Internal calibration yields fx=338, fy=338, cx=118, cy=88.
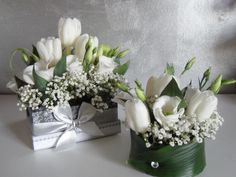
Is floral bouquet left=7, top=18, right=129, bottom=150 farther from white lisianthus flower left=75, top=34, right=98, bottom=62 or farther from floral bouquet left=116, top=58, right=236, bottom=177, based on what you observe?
floral bouquet left=116, top=58, right=236, bottom=177

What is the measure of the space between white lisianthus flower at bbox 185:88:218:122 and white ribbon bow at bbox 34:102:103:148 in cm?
27

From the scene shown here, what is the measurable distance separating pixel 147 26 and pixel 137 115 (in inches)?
22.0

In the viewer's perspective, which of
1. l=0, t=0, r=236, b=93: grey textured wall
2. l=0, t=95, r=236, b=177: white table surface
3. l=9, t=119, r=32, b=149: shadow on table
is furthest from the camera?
l=0, t=0, r=236, b=93: grey textured wall

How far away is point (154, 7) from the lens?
116cm

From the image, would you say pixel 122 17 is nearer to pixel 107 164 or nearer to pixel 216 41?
pixel 216 41

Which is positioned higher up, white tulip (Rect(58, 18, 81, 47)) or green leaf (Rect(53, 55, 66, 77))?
white tulip (Rect(58, 18, 81, 47))

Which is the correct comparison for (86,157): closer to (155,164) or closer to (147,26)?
(155,164)

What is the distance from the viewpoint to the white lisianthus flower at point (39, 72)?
0.82 metres

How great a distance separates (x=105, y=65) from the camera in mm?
886

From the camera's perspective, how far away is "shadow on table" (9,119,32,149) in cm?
95

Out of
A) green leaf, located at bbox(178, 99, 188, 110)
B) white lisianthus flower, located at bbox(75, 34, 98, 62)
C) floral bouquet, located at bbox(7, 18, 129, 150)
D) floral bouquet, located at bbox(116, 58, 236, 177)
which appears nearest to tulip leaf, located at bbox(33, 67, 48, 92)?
floral bouquet, located at bbox(7, 18, 129, 150)

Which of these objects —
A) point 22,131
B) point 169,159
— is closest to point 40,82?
point 22,131

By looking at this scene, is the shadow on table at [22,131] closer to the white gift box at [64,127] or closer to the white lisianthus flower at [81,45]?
the white gift box at [64,127]

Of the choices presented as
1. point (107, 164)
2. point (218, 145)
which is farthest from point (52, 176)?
point (218, 145)
